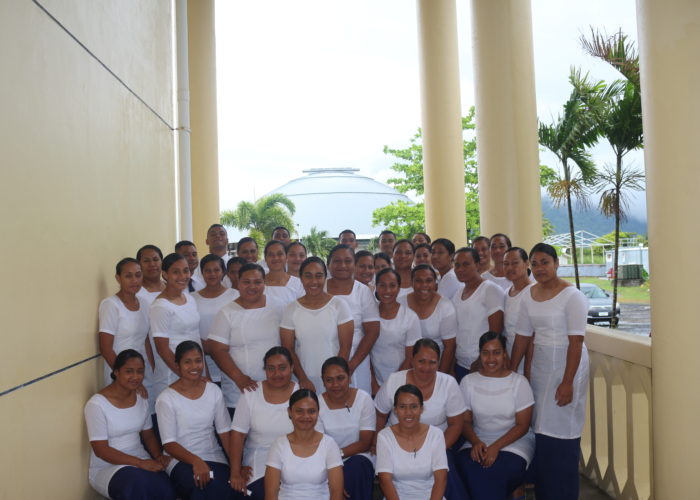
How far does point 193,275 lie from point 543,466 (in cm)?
376

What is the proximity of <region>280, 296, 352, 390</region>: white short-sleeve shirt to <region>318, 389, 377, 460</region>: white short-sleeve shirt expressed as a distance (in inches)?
15.9

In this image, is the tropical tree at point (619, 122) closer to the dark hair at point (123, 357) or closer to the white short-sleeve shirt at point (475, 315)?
the white short-sleeve shirt at point (475, 315)

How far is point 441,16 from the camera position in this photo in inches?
458

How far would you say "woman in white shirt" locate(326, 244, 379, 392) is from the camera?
5523 mm

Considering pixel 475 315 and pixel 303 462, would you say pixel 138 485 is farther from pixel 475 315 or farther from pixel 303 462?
pixel 475 315

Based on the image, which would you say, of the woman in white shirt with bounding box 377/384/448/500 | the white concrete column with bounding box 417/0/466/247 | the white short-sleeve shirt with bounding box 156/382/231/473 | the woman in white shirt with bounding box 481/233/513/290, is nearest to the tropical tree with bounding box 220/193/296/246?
the white concrete column with bounding box 417/0/466/247

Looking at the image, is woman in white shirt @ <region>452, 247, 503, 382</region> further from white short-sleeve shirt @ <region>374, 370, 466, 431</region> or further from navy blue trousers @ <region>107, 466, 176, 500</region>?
navy blue trousers @ <region>107, 466, 176, 500</region>

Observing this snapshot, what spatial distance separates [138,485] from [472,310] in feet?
9.83

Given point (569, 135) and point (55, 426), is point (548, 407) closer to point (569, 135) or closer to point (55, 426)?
point (55, 426)

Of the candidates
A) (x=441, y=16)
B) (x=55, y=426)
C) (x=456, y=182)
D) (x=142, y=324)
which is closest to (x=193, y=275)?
(x=142, y=324)

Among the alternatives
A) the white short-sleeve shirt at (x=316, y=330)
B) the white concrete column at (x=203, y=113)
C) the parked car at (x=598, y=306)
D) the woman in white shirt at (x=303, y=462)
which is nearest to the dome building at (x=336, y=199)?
the parked car at (x=598, y=306)

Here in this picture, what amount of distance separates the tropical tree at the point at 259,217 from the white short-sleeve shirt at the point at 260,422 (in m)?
32.3

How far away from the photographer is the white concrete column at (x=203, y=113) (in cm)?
1212

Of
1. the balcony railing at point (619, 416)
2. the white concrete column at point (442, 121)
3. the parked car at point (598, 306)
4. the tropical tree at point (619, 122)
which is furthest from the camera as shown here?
the parked car at point (598, 306)
